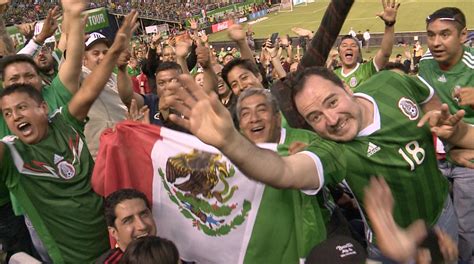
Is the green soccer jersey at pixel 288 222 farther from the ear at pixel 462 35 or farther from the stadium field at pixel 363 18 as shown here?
the stadium field at pixel 363 18

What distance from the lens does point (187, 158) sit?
3367mm

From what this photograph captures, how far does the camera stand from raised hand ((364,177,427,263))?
6.66 ft

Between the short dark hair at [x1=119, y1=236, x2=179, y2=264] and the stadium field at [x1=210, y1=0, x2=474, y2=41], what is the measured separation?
30.3 m

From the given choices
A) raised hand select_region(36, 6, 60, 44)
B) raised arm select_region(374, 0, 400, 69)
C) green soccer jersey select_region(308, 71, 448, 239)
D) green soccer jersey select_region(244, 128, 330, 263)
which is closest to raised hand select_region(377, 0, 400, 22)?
raised arm select_region(374, 0, 400, 69)

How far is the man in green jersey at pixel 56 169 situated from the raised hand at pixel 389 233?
6.75 ft

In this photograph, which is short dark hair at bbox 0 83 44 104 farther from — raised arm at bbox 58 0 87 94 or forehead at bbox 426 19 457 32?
forehead at bbox 426 19 457 32

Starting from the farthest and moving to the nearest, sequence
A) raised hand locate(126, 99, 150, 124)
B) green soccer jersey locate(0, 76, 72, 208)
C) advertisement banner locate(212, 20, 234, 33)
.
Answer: advertisement banner locate(212, 20, 234, 33)
raised hand locate(126, 99, 150, 124)
green soccer jersey locate(0, 76, 72, 208)

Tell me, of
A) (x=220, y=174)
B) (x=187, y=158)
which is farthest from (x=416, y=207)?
(x=187, y=158)

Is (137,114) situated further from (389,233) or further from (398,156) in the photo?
(389,233)

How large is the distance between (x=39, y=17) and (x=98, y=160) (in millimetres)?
40822

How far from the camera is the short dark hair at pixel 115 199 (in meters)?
3.20

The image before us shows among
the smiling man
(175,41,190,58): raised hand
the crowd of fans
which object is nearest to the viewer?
the crowd of fans

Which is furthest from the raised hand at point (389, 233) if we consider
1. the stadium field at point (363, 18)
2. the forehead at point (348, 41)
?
the stadium field at point (363, 18)

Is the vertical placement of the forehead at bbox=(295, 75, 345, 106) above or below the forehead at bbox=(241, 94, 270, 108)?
above
